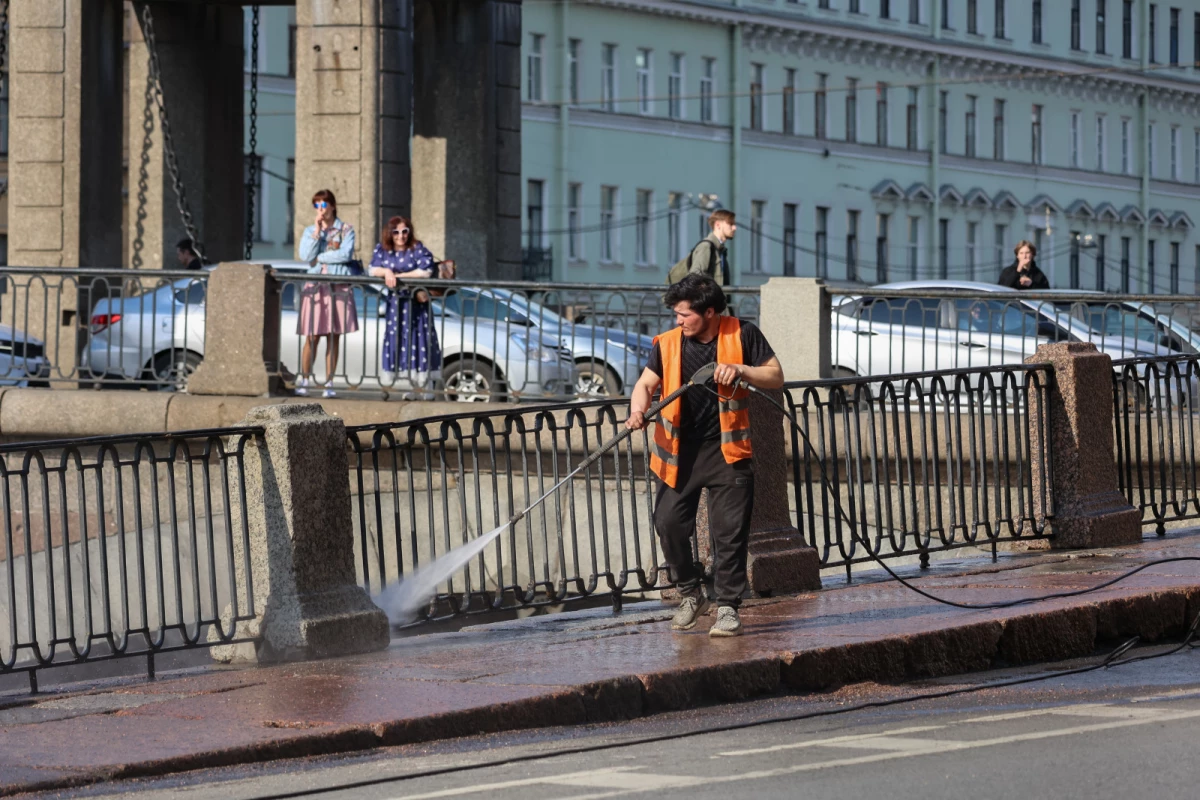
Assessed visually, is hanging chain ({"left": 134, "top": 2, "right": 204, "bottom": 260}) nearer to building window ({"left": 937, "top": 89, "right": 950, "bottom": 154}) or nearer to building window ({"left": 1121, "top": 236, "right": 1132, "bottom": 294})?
building window ({"left": 937, "top": 89, "right": 950, "bottom": 154})

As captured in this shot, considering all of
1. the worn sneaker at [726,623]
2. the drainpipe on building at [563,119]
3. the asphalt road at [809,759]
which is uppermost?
the drainpipe on building at [563,119]

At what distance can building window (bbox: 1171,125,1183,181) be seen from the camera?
261ft

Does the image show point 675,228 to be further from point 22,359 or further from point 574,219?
point 22,359

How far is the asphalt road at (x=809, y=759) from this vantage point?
7.45m

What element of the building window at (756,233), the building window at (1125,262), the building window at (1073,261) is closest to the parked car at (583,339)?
the building window at (756,233)

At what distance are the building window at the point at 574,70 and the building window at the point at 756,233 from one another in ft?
23.0

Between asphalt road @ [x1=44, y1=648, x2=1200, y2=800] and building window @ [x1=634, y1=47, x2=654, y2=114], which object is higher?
building window @ [x1=634, y1=47, x2=654, y2=114]

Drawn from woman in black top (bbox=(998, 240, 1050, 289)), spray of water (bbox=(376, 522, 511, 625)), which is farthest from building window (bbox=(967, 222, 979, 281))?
spray of water (bbox=(376, 522, 511, 625))

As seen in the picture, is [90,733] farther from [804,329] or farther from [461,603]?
[804,329]

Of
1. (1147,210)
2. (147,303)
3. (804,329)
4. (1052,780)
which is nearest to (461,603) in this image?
(1052,780)

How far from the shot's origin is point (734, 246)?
213ft

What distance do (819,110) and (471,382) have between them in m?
50.0

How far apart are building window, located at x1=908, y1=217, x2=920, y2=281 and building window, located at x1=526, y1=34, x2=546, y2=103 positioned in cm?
1559

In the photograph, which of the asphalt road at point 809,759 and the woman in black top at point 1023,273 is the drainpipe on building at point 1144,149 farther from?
the asphalt road at point 809,759
